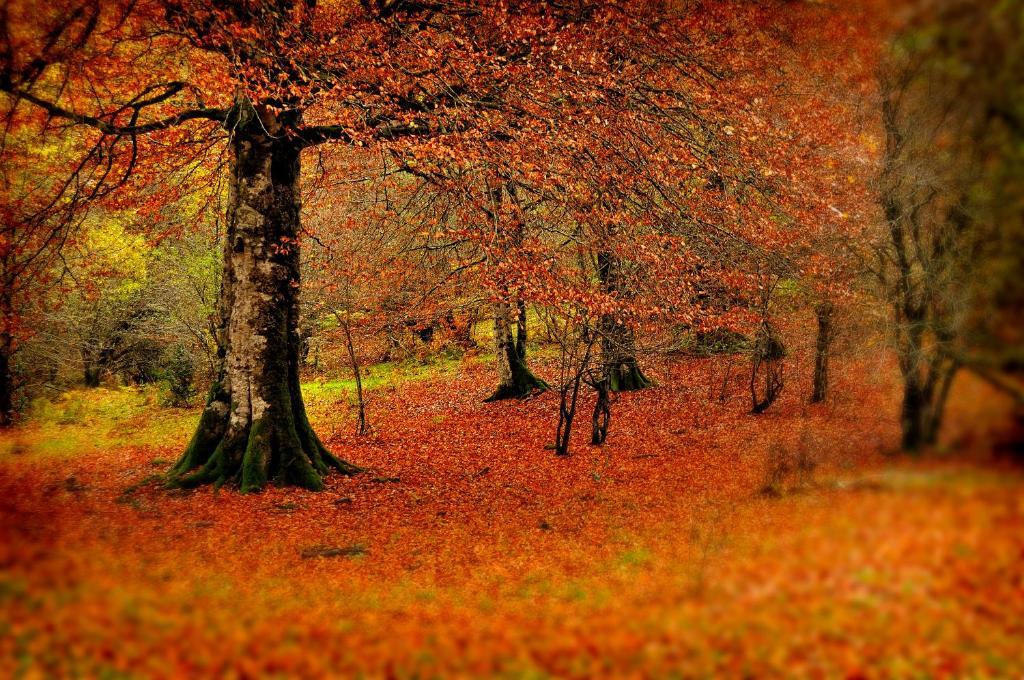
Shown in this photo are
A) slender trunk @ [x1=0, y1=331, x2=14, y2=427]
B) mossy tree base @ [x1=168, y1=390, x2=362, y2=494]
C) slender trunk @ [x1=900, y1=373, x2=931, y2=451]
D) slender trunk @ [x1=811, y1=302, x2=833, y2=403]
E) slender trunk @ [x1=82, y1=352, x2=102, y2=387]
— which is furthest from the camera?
slender trunk @ [x1=82, y1=352, x2=102, y2=387]

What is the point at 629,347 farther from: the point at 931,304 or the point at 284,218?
the point at 284,218

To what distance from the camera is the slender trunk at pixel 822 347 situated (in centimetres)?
1239

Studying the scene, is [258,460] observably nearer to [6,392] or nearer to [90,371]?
[6,392]

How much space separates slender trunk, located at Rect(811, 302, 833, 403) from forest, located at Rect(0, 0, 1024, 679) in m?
0.08

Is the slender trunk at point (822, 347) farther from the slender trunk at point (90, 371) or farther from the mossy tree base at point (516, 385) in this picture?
the slender trunk at point (90, 371)

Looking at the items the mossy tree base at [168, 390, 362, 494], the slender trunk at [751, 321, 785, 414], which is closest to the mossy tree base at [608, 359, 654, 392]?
the slender trunk at [751, 321, 785, 414]

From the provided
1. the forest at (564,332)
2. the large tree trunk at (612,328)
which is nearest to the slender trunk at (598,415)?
the forest at (564,332)

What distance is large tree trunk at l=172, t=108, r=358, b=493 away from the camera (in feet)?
32.1

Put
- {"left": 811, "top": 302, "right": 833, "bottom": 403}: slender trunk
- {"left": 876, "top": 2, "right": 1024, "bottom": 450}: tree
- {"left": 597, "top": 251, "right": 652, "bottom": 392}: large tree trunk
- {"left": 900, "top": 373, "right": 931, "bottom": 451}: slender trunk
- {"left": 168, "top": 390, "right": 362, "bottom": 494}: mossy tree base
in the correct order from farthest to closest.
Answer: {"left": 811, "top": 302, "right": 833, "bottom": 403}: slender trunk
{"left": 597, "top": 251, "right": 652, "bottom": 392}: large tree trunk
{"left": 168, "top": 390, "right": 362, "bottom": 494}: mossy tree base
{"left": 900, "top": 373, "right": 931, "bottom": 451}: slender trunk
{"left": 876, "top": 2, "right": 1024, "bottom": 450}: tree

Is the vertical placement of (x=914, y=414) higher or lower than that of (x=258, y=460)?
higher

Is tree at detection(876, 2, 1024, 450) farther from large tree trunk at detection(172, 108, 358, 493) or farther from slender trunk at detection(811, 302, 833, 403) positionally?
large tree trunk at detection(172, 108, 358, 493)

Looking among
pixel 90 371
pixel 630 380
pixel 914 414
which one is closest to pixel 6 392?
pixel 90 371

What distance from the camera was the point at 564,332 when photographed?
1183 centimetres

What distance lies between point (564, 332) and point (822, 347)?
16.6 ft
